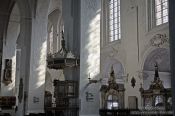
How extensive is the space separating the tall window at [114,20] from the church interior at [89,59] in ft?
0.26

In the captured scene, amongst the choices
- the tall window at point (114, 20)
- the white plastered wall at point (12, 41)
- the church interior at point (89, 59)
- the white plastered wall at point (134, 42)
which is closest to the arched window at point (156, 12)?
the church interior at point (89, 59)

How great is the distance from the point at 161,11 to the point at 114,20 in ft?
17.3

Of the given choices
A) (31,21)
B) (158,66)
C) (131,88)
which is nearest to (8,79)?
(31,21)

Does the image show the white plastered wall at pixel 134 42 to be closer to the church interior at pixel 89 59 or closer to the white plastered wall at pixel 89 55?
the church interior at pixel 89 59

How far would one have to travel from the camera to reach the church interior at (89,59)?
11.7 meters

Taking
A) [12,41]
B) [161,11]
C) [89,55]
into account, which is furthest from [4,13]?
[89,55]

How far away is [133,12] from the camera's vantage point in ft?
69.2

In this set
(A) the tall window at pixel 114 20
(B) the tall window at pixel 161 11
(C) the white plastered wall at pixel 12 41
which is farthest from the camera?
(A) the tall window at pixel 114 20

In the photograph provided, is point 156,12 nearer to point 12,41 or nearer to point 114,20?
point 114,20

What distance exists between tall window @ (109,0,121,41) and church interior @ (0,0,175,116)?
79 mm

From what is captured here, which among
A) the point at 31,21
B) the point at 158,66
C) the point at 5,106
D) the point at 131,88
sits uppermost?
the point at 31,21

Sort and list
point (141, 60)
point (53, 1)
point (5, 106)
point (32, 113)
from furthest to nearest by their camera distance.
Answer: point (53, 1)
point (5, 106)
point (141, 60)
point (32, 113)

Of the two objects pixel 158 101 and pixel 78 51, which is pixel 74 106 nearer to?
pixel 78 51

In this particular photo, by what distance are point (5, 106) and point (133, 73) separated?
30.5 ft
